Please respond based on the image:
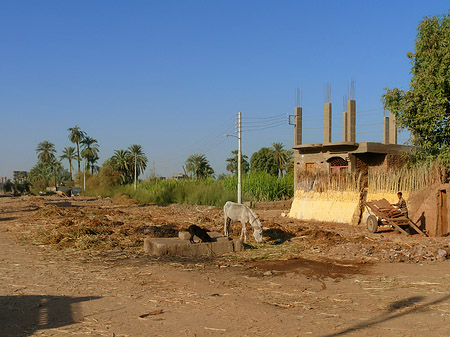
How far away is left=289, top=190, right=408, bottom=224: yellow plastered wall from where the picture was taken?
65.1 ft

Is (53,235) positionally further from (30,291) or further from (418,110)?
(418,110)

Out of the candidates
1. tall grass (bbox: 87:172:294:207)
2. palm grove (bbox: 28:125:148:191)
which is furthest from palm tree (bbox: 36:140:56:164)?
tall grass (bbox: 87:172:294:207)

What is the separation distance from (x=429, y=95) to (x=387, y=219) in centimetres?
638

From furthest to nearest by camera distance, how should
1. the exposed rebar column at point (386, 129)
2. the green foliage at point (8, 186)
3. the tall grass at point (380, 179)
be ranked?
the green foliage at point (8, 186) < the exposed rebar column at point (386, 129) < the tall grass at point (380, 179)

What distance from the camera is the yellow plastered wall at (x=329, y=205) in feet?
65.1

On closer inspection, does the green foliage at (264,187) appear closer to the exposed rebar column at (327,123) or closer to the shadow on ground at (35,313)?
the exposed rebar column at (327,123)

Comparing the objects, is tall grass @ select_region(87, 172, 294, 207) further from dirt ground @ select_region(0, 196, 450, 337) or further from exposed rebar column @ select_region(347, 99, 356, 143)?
dirt ground @ select_region(0, 196, 450, 337)

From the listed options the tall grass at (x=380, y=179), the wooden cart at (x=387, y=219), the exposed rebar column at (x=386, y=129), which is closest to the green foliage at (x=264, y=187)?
the exposed rebar column at (x=386, y=129)

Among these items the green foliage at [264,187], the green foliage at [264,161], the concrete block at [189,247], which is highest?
the green foliage at [264,161]

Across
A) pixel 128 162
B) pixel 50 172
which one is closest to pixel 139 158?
pixel 128 162

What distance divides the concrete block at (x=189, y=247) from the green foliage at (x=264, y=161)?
67520mm

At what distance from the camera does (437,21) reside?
18.9m

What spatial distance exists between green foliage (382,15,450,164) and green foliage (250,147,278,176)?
5884 centimetres

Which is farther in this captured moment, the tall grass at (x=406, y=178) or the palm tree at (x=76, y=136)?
the palm tree at (x=76, y=136)
